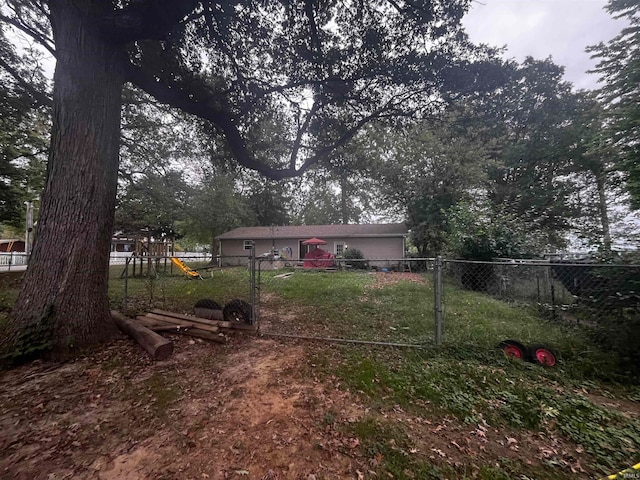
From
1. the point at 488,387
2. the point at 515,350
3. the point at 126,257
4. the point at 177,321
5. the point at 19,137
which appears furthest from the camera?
the point at 19,137

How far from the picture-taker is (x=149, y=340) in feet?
11.7

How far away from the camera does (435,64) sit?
15.9 ft

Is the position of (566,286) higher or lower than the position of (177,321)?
higher

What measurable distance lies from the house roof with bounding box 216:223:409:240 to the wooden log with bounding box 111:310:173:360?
14346 millimetres

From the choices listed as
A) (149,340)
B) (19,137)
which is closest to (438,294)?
(149,340)

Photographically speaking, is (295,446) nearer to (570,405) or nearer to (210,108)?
(570,405)

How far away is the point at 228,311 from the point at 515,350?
177 inches

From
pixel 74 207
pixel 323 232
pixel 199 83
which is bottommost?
pixel 74 207

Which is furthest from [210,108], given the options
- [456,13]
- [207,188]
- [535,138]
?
[535,138]

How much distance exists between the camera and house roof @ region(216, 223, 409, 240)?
17141 mm

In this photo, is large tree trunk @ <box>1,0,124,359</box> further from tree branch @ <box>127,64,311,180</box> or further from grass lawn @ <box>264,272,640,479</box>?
grass lawn @ <box>264,272,640,479</box>

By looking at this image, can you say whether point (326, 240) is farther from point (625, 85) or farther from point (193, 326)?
point (625, 85)

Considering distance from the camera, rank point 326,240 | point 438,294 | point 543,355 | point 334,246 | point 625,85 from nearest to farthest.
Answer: point 543,355 → point 438,294 → point 625,85 → point 334,246 → point 326,240

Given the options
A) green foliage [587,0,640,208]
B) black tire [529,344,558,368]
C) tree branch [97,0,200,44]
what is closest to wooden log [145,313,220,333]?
tree branch [97,0,200,44]
